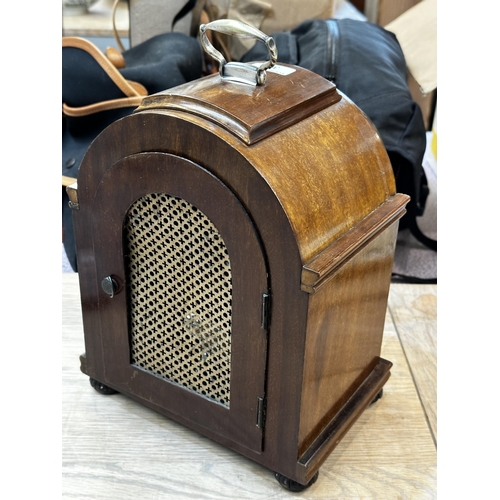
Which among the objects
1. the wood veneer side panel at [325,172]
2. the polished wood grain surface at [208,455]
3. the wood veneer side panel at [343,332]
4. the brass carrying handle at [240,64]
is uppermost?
the brass carrying handle at [240,64]

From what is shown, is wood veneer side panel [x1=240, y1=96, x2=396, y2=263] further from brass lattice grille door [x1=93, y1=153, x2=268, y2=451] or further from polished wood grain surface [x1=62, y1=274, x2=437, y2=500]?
polished wood grain surface [x1=62, y1=274, x2=437, y2=500]

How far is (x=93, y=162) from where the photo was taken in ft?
2.52

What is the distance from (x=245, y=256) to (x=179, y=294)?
0.45ft

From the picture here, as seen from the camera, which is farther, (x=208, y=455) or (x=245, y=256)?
(x=208, y=455)

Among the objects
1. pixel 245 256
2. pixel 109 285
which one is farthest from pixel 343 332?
pixel 109 285

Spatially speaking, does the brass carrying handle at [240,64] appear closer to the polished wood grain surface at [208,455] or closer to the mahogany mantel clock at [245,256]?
the mahogany mantel clock at [245,256]

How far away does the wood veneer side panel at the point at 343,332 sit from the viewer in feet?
2.33

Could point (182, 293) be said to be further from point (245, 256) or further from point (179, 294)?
point (245, 256)

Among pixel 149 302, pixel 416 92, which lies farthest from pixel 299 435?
pixel 416 92

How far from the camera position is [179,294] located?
0.79 metres

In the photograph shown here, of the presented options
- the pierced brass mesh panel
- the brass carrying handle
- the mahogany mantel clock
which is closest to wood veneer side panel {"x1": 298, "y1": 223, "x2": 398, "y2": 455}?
the mahogany mantel clock

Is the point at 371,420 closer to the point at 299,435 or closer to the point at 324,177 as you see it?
the point at 299,435

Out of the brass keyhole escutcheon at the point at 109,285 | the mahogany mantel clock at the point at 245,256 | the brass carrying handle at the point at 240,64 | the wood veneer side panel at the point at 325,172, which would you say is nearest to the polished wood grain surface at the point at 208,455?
the mahogany mantel clock at the point at 245,256

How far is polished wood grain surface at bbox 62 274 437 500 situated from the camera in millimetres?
791
